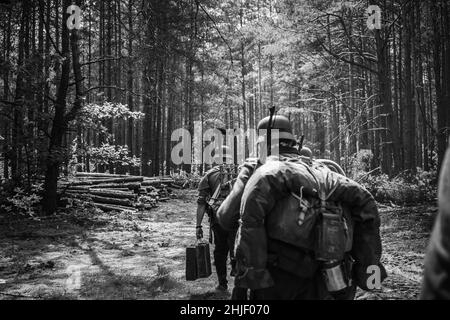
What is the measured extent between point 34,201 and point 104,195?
10.8 feet

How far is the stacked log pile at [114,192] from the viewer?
14047 millimetres

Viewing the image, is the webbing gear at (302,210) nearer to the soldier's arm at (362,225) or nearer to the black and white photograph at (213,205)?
the black and white photograph at (213,205)

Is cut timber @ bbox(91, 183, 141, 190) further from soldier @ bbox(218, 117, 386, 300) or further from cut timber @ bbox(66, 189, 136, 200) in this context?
soldier @ bbox(218, 117, 386, 300)

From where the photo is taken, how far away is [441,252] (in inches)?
45.9

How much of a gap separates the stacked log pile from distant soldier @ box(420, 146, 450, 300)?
13026mm

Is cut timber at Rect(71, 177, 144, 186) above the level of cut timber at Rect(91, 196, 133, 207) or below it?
above

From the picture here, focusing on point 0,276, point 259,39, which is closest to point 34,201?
point 0,276

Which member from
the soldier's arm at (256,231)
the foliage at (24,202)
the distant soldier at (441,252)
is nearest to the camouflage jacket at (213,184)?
the soldier's arm at (256,231)

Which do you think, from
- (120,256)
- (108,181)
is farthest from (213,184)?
(108,181)

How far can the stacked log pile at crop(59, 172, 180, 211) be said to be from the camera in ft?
46.1

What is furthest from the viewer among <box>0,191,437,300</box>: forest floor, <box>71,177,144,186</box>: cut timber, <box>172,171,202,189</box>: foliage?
<box>172,171,202,189</box>: foliage

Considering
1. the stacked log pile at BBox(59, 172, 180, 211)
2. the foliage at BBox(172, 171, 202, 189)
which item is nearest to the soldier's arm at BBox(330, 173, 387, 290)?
the stacked log pile at BBox(59, 172, 180, 211)

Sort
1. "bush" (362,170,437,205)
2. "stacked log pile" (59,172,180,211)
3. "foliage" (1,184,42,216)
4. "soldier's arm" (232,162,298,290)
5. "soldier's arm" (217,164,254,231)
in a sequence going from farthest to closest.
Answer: "stacked log pile" (59,172,180,211) < "bush" (362,170,437,205) < "foliage" (1,184,42,216) < "soldier's arm" (217,164,254,231) < "soldier's arm" (232,162,298,290)
